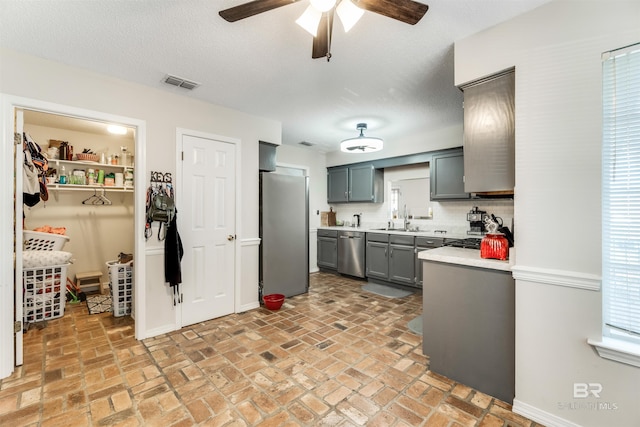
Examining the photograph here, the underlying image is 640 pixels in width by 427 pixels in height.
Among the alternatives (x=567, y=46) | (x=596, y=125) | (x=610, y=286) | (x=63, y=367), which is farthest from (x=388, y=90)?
(x=63, y=367)

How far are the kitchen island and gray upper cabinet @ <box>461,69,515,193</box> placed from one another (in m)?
0.58

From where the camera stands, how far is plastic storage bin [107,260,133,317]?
10.8 feet

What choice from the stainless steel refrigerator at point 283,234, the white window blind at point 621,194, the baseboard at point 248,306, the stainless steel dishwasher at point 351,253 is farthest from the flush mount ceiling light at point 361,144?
the baseboard at point 248,306

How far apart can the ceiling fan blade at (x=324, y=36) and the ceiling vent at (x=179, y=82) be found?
1.63 meters

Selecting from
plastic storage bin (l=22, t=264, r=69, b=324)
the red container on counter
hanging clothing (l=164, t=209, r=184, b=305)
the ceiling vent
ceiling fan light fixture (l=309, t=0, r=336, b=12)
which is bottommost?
plastic storage bin (l=22, t=264, r=69, b=324)

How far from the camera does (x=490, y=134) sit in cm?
198

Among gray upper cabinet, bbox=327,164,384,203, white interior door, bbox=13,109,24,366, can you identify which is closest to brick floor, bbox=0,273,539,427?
white interior door, bbox=13,109,24,366

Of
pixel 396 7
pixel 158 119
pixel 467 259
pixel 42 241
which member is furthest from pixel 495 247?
pixel 42 241

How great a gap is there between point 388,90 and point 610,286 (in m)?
2.39

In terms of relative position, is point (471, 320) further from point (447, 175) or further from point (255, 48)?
point (447, 175)

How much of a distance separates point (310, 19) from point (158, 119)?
7.15 ft

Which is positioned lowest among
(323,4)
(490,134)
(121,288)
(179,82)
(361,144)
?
(121,288)

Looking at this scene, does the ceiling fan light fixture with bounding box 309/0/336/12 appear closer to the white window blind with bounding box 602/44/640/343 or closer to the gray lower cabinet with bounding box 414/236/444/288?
the white window blind with bounding box 602/44/640/343

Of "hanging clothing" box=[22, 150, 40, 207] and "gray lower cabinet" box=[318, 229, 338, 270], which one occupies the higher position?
"hanging clothing" box=[22, 150, 40, 207]
